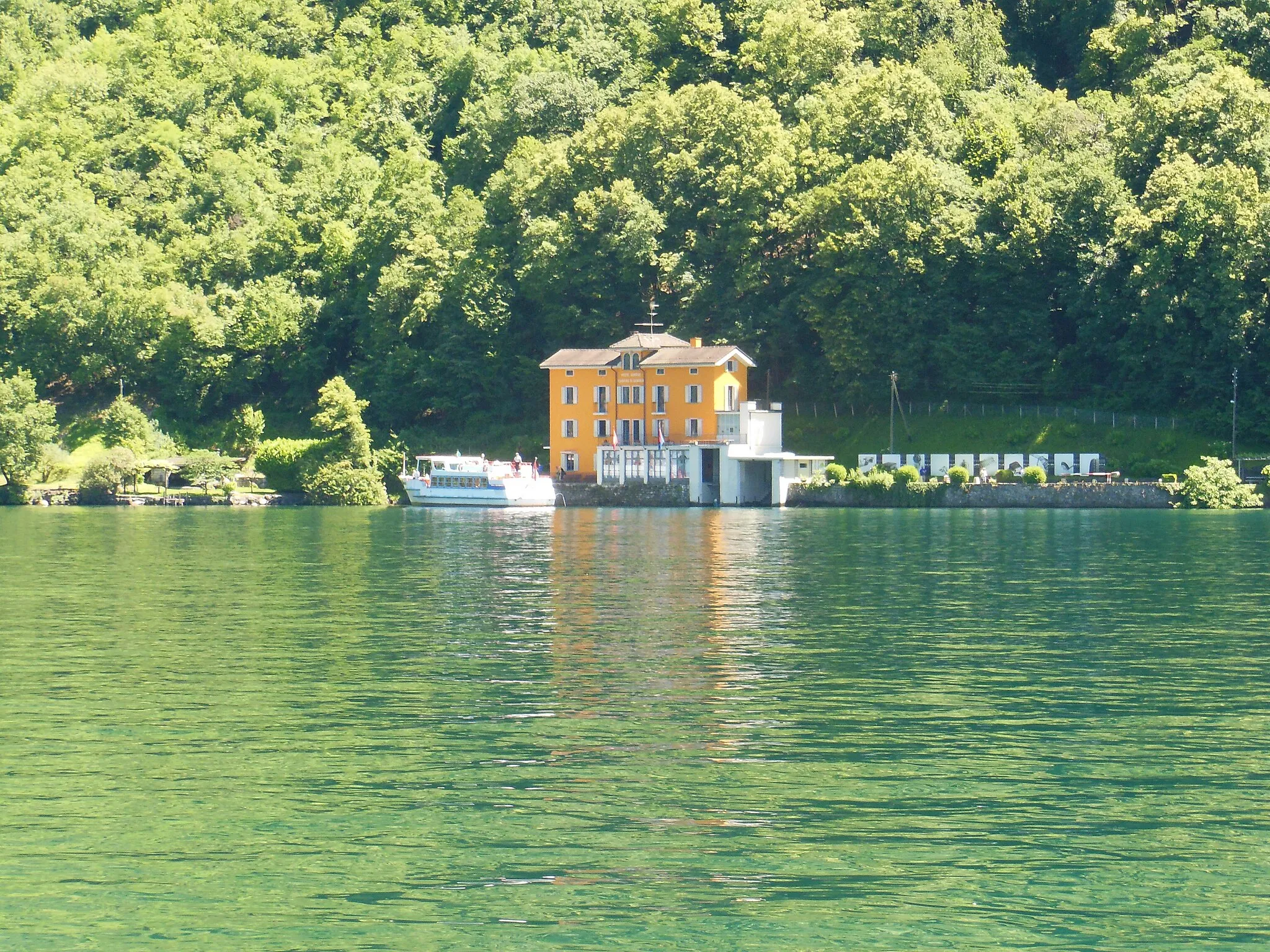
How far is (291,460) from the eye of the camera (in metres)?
96.4

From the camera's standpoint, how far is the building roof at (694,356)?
299ft

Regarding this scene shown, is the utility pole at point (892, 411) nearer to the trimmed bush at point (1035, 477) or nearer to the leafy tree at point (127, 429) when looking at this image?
the trimmed bush at point (1035, 477)

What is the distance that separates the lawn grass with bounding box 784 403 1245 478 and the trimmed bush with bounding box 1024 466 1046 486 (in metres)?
4.00

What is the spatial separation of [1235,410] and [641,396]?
32.1 m

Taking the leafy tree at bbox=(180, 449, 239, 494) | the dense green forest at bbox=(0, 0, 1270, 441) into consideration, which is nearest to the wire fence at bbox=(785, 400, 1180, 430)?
the dense green forest at bbox=(0, 0, 1270, 441)

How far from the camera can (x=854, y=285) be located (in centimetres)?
9019

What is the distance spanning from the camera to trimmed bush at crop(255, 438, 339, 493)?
9531 cm

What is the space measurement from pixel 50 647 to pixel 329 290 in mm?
85866

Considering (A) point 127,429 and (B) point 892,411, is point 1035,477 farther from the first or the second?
(A) point 127,429

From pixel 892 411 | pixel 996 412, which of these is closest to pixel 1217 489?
pixel 996 412

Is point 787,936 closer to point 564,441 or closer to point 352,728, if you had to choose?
point 352,728

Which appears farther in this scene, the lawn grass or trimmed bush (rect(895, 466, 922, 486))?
trimmed bush (rect(895, 466, 922, 486))

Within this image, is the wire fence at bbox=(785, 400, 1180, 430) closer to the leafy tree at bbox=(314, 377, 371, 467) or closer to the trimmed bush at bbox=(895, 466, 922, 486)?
the trimmed bush at bbox=(895, 466, 922, 486)

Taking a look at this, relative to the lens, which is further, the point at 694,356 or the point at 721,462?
the point at 694,356
